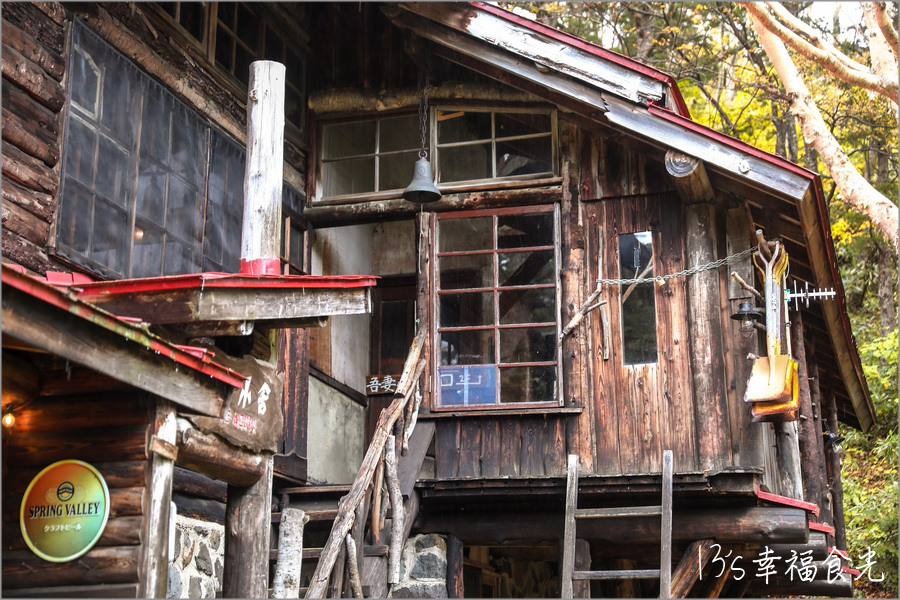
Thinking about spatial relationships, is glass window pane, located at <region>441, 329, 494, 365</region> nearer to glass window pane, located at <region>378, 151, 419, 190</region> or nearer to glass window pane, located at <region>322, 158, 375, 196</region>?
glass window pane, located at <region>378, 151, 419, 190</region>

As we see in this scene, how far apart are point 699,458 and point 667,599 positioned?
1.53 m

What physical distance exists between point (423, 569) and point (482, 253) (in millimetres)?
3273

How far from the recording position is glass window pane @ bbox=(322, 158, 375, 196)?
38.4ft

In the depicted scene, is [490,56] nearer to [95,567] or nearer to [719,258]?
[719,258]

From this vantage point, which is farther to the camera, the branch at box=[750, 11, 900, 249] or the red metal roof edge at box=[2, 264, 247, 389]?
the branch at box=[750, 11, 900, 249]

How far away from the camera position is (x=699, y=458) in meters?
9.62

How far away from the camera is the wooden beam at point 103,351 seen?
455cm

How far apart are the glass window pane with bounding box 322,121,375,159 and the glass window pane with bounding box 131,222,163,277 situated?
3.34 m

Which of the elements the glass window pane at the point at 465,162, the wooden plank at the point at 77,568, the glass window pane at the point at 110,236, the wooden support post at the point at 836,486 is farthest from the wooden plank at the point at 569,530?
the wooden support post at the point at 836,486

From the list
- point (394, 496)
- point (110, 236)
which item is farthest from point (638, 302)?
point (110, 236)

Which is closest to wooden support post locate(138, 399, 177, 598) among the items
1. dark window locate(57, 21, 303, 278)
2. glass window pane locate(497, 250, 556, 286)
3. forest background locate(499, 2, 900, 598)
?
dark window locate(57, 21, 303, 278)

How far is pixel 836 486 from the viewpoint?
14.6m

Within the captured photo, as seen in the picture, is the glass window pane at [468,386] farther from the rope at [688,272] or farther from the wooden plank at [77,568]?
the wooden plank at [77,568]

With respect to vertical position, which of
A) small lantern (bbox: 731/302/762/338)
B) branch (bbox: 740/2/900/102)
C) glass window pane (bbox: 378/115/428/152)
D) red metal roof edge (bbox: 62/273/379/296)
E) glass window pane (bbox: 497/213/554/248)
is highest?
branch (bbox: 740/2/900/102)
